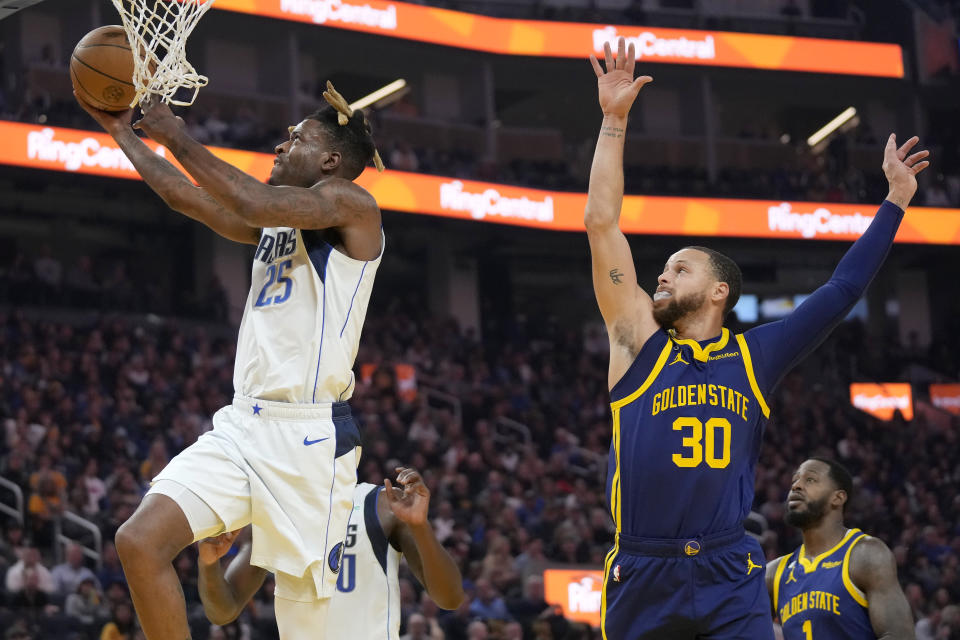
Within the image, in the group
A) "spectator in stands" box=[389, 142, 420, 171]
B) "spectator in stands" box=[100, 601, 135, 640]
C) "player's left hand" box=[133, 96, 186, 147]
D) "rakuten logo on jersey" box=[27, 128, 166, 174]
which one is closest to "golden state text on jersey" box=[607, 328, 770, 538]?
"player's left hand" box=[133, 96, 186, 147]

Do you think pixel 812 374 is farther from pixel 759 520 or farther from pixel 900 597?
pixel 900 597

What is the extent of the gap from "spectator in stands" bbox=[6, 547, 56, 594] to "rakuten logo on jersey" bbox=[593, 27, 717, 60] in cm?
1654

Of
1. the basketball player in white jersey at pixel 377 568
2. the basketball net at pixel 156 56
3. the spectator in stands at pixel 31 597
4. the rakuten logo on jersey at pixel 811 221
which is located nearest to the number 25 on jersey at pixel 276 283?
the basketball net at pixel 156 56

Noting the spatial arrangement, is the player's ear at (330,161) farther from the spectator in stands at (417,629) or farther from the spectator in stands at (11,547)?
the spectator in stands at (11,547)

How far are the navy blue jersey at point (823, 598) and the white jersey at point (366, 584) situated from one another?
2.25 meters

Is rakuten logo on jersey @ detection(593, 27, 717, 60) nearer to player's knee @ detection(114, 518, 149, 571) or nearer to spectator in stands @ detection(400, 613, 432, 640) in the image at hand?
spectator in stands @ detection(400, 613, 432, 640)

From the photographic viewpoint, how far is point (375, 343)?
20.4m

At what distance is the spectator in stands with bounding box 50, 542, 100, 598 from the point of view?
37.1 feet

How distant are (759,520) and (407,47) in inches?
476

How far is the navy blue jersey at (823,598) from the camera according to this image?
21.1ft

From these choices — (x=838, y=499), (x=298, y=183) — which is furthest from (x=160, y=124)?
(x=838, y=499)

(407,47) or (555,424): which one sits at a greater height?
(407,47)

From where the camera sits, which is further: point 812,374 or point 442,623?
point 812,374

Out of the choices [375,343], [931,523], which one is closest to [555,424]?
[375,343]
